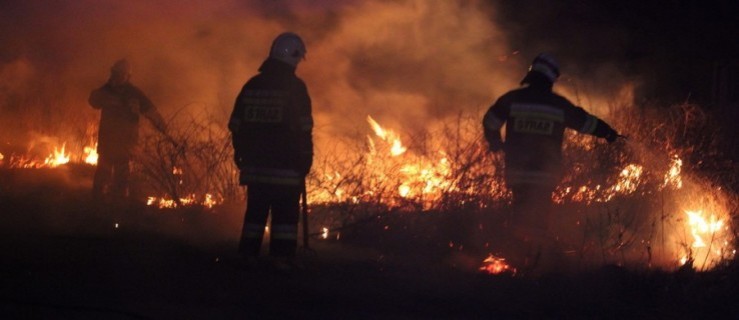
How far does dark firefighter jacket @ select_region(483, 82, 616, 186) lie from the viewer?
741 cm

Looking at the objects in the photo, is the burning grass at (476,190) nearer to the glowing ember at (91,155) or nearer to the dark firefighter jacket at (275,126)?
the dark firefighter jacket at (275,126)

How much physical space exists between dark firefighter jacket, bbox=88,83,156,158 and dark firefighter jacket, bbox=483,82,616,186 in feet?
17.9

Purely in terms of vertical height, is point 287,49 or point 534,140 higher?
point 287,49

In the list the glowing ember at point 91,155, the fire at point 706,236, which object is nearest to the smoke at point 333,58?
the glowing ember at point 91,155

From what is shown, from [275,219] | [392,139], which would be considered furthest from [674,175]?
[275,219]

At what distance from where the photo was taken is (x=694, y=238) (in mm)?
9273

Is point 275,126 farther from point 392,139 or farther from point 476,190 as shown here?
point 392,139

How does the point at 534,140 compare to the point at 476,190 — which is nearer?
the point at 534,140

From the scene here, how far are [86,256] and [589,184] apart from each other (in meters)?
5.13

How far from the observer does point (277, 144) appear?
691 centimetres

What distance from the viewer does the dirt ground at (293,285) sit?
557 cm

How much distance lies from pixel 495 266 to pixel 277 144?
2105 millimetres

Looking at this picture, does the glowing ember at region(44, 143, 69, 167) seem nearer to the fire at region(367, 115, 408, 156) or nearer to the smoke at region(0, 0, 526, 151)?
the smoke at region(0, 0, 526, 151)

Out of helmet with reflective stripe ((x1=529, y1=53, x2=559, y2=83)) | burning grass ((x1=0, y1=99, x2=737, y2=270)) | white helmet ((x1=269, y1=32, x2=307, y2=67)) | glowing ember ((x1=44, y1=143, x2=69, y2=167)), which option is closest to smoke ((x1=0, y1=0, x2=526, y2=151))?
glowing ember ((x1=44, y1=143, x2=69, y2=167))
